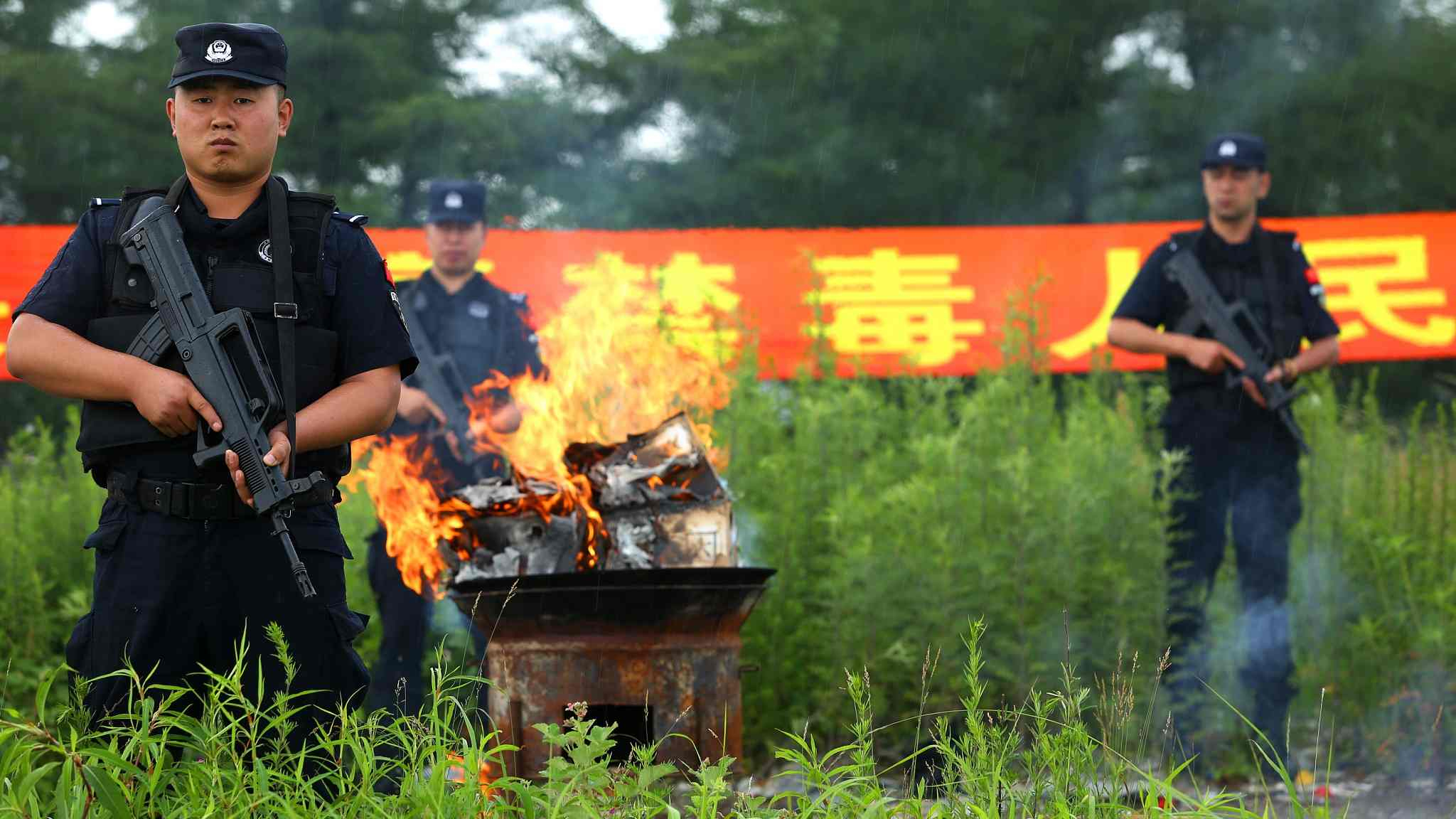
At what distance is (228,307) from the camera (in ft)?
11.0

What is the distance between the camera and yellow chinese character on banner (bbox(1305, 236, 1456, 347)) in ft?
34.2

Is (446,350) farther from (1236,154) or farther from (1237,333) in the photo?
(1236,154)

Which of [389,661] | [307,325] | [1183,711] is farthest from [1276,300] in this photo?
[307,325]

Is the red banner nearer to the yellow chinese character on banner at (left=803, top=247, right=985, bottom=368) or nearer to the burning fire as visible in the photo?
the yellow chinese character on banner at (left=803, top=247, right=985, bottom=368)

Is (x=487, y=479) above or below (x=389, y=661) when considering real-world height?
above

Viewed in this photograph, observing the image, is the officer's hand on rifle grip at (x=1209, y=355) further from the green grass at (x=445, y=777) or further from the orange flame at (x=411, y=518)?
the green grass at (x=445, y=777)

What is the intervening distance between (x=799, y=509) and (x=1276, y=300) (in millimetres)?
2243

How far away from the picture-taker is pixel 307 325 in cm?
340

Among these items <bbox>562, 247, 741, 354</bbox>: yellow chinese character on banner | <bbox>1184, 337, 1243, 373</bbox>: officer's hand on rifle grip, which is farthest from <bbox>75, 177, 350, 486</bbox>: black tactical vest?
<bbox>562, 247, 741, 354</bbox>: yellow chinese character on banner

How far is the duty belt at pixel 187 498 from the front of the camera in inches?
127

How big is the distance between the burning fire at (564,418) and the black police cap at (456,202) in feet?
2.43

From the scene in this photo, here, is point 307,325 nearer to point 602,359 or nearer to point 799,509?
point 602,359

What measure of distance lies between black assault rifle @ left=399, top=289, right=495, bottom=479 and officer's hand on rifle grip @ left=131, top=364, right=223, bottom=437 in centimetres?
305

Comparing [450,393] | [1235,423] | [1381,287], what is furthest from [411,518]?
[1381,287]
